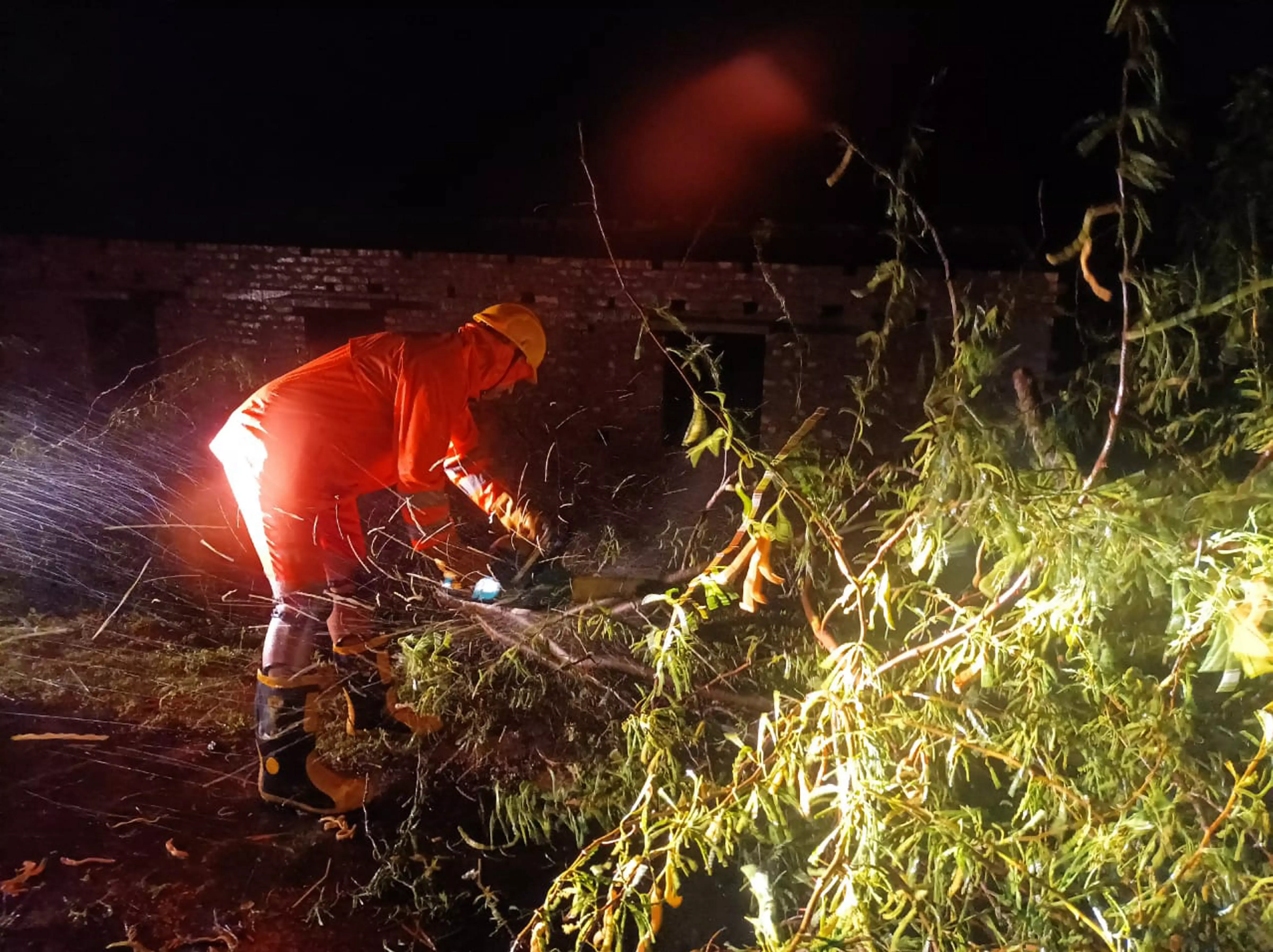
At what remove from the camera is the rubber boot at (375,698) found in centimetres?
330

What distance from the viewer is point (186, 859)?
2.90m

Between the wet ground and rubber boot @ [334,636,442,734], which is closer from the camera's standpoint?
the wet ground

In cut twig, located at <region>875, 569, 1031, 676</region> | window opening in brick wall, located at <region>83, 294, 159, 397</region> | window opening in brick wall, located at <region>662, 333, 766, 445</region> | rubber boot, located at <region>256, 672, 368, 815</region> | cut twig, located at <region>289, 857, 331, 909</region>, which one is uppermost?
window opening in brick wall, located at <region>83, 294, 159, 397</region>

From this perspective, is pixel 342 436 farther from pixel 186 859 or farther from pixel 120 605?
pixel 120 605

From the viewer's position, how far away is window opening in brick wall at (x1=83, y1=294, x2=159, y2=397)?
8.60 meters

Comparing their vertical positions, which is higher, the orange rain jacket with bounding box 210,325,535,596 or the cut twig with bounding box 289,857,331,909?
the orange rain jacket with bounding box 210,325,535,596

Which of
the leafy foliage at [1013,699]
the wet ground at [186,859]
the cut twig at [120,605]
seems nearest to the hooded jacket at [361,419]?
the leafy foliage at [1013,699]

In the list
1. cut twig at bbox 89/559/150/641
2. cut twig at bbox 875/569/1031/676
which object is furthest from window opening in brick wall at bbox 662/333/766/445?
cut twig at bbox 875/569/1031/676

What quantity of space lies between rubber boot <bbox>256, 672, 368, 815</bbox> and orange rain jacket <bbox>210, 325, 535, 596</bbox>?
1.27 ft

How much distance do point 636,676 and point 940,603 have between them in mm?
1441

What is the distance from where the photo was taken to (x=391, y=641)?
360 centimetres

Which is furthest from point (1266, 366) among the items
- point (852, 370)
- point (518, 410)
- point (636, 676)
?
point (518, 410)

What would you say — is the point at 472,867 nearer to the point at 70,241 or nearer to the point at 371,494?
the point at 371,494

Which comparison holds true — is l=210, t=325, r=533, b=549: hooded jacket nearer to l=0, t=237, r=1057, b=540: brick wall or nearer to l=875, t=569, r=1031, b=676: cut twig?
l=875, t=569, r=1031, b=676: cut twig
